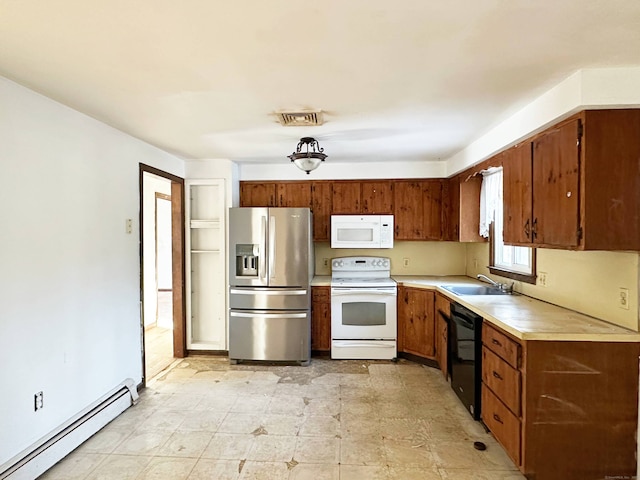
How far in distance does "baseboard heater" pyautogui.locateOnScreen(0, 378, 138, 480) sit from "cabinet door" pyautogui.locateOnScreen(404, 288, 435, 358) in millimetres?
2843

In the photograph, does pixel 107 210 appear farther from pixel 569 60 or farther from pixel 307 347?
pixel 569 60

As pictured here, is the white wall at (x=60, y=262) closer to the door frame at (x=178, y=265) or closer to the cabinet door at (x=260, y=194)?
the door frame at (x=178, y=265)

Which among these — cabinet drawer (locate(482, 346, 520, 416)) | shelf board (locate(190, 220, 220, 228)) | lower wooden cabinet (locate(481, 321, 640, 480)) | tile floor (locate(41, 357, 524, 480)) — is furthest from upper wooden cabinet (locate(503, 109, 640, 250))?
shelf board (locate(190, 220, 220, 228))

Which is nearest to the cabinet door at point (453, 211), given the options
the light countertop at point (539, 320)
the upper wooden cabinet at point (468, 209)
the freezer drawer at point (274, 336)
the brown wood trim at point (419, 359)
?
the upper wooden cabinet at point (468, 209)

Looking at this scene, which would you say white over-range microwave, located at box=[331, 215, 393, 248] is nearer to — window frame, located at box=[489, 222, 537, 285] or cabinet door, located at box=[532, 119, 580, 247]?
window frame, located at box=[489, 222, 537, 285]

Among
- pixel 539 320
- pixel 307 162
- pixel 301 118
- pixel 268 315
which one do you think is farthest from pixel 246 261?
pixel 539 320

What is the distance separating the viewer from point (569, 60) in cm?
178

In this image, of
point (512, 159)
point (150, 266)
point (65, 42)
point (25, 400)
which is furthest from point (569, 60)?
point (150, 266)

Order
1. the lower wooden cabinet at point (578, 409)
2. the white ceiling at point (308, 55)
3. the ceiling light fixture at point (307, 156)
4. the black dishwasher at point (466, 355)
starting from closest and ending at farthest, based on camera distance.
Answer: the white ceiling at point (308, 55), the lower wooden cabinet at point (578, 409), the black dishwasher at point (466, 355), the ceiling light fixture at point (307, 156)

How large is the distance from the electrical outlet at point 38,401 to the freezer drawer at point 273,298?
202 cm

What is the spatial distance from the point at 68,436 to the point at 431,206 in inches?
161

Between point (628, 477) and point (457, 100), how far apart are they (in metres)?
2.41

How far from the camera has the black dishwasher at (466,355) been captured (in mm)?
2666

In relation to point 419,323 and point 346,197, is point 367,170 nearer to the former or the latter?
point 346,197
